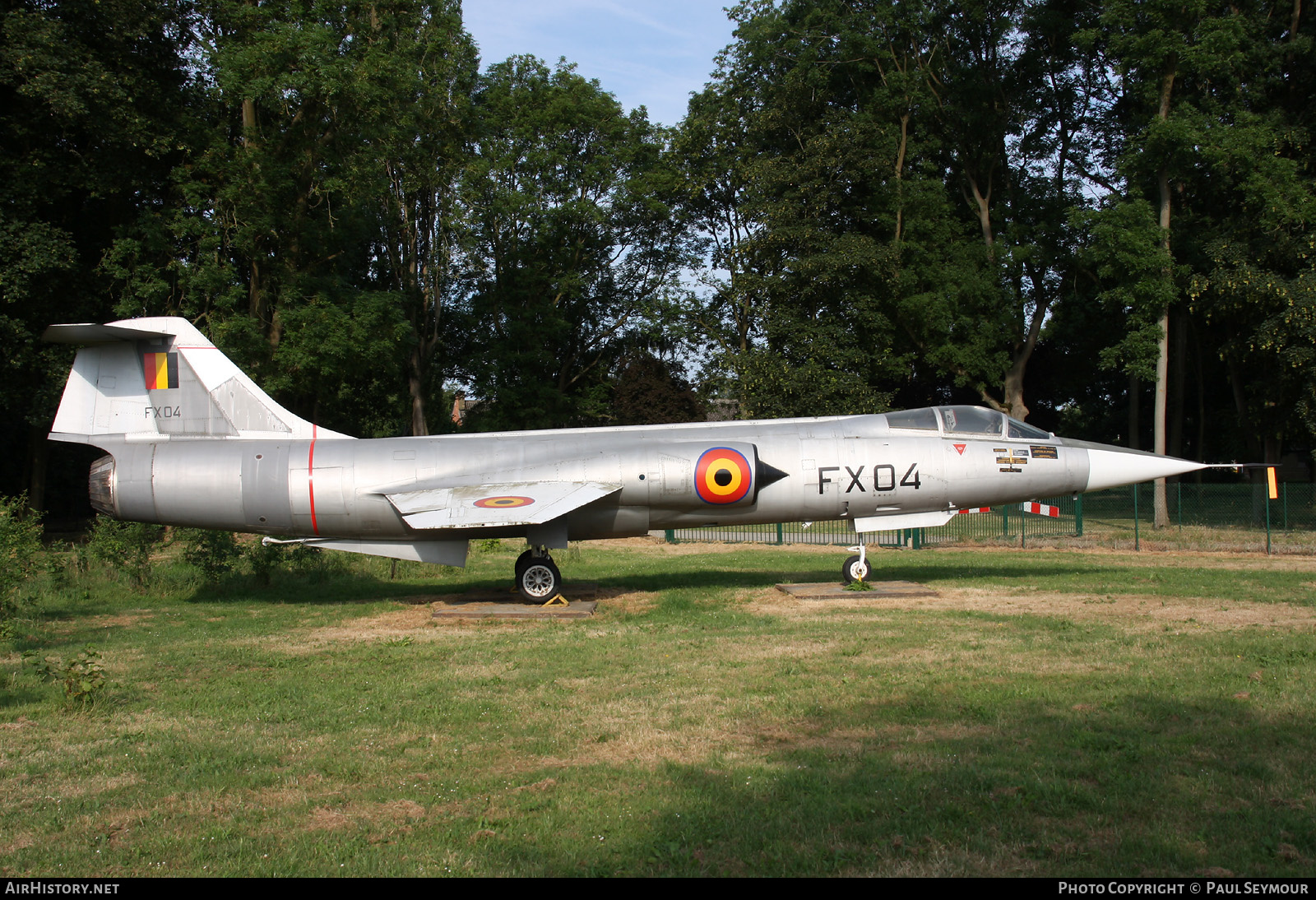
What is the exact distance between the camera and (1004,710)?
7.44 meters

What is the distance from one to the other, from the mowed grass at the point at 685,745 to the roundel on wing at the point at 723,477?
5.96 ft

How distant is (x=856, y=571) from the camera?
15.2 metres

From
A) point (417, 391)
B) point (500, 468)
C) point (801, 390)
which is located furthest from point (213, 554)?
point (417, 391)

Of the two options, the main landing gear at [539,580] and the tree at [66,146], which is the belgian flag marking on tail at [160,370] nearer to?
the main landing gear at [539,580]

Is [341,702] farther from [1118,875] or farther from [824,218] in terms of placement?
[824,218]

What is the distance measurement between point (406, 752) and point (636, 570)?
12.5 meters

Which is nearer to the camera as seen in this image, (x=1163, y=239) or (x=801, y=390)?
(x=1163, y=239)

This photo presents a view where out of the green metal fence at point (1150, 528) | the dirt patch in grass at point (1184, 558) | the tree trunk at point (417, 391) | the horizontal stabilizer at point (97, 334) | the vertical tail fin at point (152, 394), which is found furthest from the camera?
the tree trunk at point (417, 391)

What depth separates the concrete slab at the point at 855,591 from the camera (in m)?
14.2

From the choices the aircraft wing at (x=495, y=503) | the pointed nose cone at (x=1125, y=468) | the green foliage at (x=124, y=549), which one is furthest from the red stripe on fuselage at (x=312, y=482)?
the pointed nose cone at (x=1125, y=468)

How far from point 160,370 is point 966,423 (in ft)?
42.7

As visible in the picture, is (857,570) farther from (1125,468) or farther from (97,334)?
(97,334)
